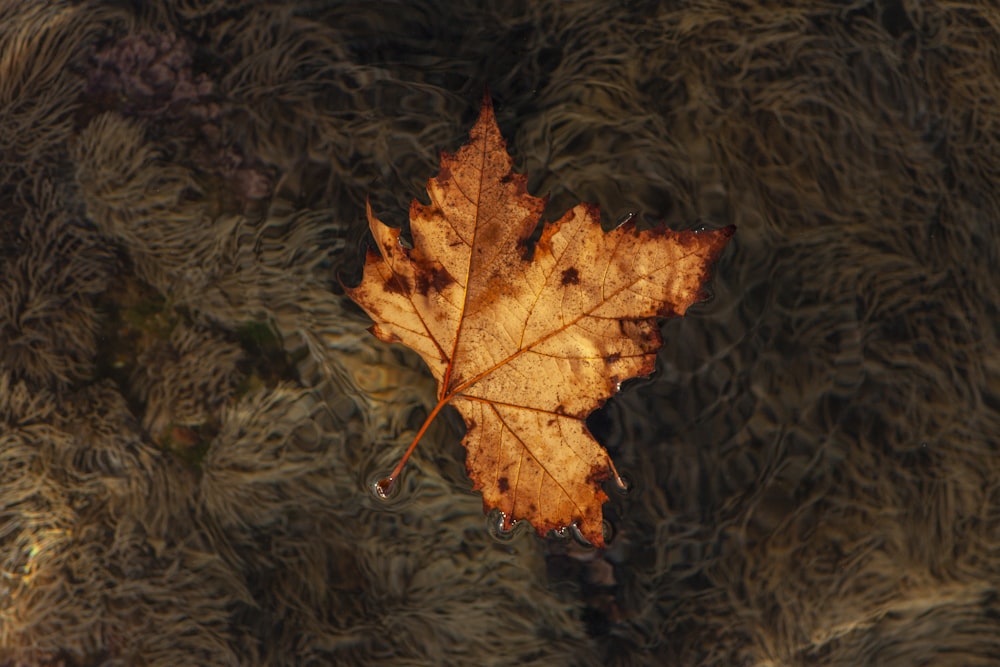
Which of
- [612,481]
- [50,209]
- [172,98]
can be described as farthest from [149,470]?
[612,481]

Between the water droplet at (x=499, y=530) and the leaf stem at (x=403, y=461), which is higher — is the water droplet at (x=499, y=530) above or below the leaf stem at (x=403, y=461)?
below

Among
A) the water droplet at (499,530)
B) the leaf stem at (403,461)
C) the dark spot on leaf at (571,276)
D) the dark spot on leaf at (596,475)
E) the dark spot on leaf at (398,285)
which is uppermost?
the dark spot on leaf at (571,276)

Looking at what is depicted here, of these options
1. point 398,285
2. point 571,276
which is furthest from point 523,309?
point 398,285

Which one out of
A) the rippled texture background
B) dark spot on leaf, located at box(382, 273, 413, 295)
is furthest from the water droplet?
dark spot on leaf, located at box(382, 273, 413, 295)

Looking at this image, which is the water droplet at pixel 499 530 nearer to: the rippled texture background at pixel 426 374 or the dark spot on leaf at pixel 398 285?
the rippled texture background at pixel 426 374

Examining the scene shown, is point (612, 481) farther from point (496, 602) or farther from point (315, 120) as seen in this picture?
point (315, 120)

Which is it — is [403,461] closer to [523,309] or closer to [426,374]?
[426,374]

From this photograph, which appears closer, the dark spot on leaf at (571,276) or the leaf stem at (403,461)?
the dark spot on leaf at (571,276)

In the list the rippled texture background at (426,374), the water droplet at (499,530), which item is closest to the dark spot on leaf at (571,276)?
the rippled texture background at (426,374)

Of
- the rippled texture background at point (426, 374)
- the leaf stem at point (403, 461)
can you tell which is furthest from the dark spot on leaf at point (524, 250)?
the leaf stem at point (403, 461)
